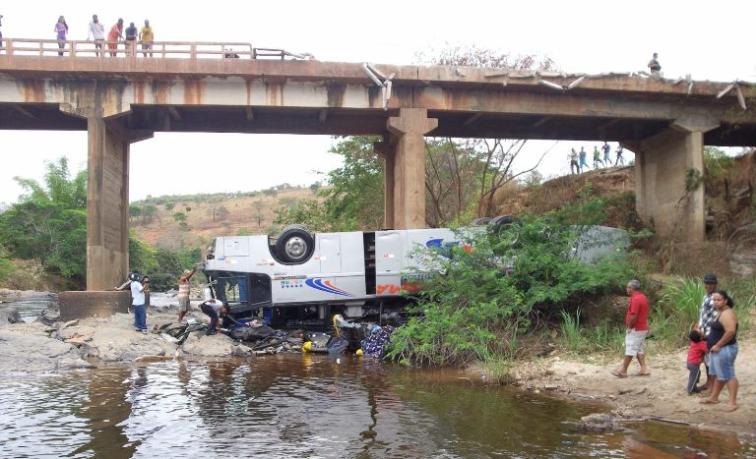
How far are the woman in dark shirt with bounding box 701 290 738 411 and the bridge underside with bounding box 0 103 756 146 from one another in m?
13.6

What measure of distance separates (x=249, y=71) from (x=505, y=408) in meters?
13.5

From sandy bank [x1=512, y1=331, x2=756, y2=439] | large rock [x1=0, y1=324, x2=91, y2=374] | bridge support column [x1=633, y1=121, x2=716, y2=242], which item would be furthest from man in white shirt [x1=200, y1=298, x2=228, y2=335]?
bridge support column [x1=633, y1=121, x2=716, y2=242]

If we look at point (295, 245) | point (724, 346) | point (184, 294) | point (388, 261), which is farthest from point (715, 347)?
point (184, 294)

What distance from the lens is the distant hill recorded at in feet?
268

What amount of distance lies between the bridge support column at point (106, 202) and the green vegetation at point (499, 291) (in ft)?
32.9

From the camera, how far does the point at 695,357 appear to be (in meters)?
9.83

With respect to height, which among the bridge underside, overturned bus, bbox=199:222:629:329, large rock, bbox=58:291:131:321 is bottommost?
large rock, bbox=58:291:131:321

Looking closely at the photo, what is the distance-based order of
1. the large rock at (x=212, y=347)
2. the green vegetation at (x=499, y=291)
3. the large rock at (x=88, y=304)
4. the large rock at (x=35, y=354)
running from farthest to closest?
the large rock at (x=88, y=304) < the large rock at (x=212, y=347) < the green vegetation at (x=499, y=291) < the large rock at (x=35, y=354)

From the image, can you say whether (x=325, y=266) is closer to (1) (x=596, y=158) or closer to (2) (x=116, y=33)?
(2) (x=116, y=33)

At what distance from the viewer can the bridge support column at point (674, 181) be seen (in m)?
22.1

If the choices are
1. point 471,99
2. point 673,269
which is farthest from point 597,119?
point 673,269

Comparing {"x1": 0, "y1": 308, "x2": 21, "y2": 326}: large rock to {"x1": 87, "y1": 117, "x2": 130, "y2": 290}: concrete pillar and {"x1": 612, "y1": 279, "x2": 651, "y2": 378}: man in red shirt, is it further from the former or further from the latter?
{"x1": 612, "y1": 279, "x2": 651, "y2": 378}: man in red shirt

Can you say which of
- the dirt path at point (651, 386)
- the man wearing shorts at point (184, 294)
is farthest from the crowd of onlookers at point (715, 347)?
the man wearing shorts at point (184, 294)

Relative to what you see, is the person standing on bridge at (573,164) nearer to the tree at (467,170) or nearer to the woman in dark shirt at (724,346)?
the tree at (467,170)
